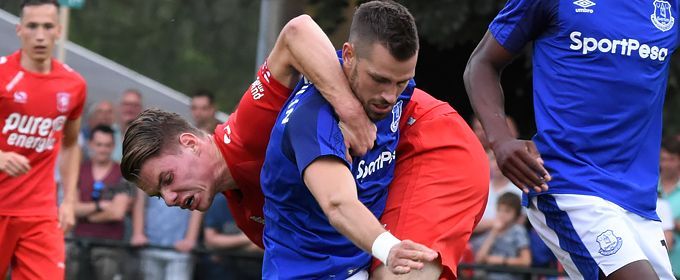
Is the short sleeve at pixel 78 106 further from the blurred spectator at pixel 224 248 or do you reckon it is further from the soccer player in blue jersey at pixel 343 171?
the soccer player in blue jersey at pixel 343 171

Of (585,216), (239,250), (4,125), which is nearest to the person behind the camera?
(585,216)

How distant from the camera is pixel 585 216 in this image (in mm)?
5086

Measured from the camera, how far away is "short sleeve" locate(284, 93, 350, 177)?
175 inches

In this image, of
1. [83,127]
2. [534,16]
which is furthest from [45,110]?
[534,16]

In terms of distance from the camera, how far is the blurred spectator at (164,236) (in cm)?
1020

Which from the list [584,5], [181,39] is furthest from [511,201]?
[181,39]

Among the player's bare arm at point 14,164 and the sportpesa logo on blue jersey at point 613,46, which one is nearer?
the sportpesa logo on blue jersey at point 613,46

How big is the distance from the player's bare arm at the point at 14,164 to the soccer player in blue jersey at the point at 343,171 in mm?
2940

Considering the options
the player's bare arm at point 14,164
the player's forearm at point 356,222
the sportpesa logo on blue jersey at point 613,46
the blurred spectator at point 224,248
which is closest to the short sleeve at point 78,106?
the player's bare arm at point 14,164

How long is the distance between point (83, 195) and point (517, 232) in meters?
3.71

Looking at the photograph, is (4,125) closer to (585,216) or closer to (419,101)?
(419,101)

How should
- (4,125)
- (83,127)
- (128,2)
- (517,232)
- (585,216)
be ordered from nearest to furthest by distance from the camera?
(585,216) → (4,125) → (517,232) → (83,127) → (128,2)

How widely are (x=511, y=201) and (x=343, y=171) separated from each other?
16.7 ft

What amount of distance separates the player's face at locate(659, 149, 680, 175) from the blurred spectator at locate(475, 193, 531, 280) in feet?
3.62
